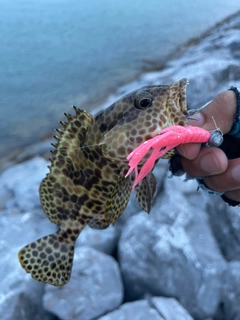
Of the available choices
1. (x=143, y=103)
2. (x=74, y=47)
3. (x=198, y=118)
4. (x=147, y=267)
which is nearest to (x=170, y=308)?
(x=147, y=267)

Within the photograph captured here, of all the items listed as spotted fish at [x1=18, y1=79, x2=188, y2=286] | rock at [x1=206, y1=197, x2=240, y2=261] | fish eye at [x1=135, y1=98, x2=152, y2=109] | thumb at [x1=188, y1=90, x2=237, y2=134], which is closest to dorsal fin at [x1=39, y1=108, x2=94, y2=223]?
spotted fish at [x1=18, y1=79, x2=188, y2=286]

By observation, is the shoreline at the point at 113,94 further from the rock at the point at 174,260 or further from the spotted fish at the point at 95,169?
the spotted fish at the point at 95,169

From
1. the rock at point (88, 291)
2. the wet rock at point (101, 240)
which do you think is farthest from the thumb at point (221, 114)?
the wet rock at point (101, 240)

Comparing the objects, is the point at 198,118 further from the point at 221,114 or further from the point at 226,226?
the point at 226,226

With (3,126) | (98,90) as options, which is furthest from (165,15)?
(3,126)

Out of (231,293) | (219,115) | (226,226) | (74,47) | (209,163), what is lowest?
(231,293)
